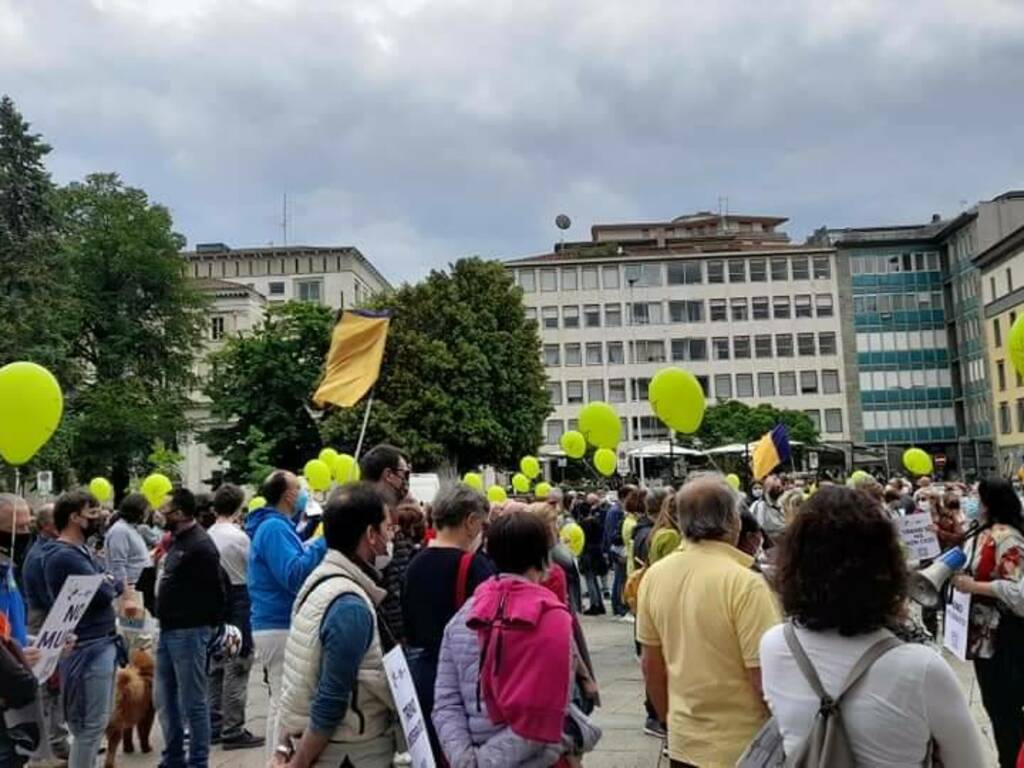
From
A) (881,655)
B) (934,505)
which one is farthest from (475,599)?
(934,505)

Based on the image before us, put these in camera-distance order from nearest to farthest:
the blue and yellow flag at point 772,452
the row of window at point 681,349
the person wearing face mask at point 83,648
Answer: the person wearing face mask at point 83,648 < the blue and yellow flag at point 772,452 < the row of window at point 681,349

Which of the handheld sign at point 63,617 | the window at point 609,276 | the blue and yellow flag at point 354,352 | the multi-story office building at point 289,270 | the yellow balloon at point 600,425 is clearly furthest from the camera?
the multi-story office building at point 289,270

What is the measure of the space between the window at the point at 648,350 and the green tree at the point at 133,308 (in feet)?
128

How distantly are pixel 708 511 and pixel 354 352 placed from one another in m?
7.82

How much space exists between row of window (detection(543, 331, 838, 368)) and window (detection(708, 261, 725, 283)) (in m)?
4.84

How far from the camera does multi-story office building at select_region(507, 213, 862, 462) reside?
270ft

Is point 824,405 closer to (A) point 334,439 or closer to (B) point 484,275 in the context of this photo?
(B) point 484,275

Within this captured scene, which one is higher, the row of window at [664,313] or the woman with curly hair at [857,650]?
the row of window at [664,313]

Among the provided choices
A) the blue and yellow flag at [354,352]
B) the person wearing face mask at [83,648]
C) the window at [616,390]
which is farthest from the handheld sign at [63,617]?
the window at [616,390]

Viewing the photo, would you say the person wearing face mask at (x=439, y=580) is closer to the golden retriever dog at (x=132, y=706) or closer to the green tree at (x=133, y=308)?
the golden retriever dog at (x=132, y=706)

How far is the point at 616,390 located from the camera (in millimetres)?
83562

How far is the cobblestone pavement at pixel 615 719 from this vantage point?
766cm

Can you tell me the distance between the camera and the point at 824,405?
81.4m

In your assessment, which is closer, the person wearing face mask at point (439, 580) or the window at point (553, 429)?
the person wearing face mask at point (439, 580)
